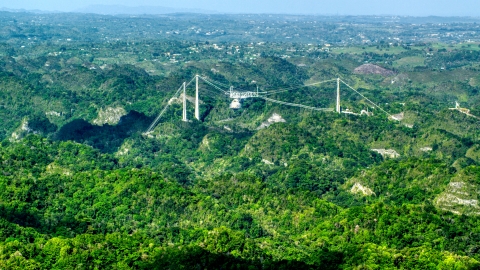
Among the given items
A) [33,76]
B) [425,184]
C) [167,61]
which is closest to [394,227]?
[425,184]

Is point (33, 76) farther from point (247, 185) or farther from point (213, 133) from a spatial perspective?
point (247, 185)

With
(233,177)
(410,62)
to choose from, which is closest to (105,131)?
(233,177)

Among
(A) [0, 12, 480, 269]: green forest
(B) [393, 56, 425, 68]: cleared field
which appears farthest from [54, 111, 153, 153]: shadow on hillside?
(B) [393, 56, 425, 68]: cleared field

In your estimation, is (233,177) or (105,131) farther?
(105,131)

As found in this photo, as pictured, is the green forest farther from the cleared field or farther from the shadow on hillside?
the cleared field

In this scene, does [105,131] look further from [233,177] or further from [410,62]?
[410,62]

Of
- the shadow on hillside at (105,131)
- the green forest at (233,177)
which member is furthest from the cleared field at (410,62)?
the shadow on hillside at (105,131)
